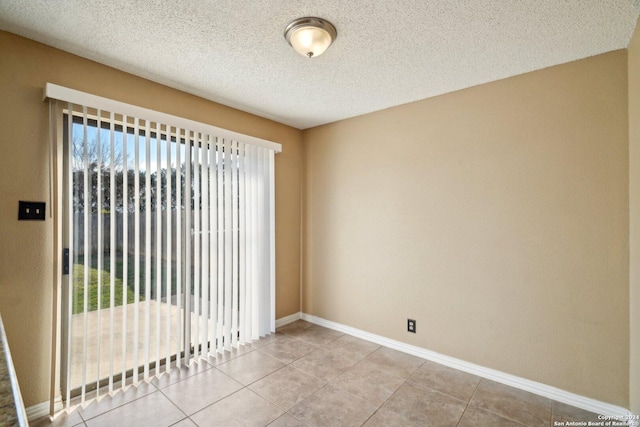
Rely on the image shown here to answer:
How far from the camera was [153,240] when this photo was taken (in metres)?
2.47

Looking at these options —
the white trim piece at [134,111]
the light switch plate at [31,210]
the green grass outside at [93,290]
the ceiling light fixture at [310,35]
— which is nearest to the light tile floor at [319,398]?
the green grass outside at [93,290]

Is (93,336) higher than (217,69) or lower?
lower

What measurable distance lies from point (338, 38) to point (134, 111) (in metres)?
1.65

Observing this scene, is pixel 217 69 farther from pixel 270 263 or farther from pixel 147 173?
pixel 270 263

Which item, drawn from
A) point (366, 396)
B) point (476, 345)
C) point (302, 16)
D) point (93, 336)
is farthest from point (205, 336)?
point (302, 16)

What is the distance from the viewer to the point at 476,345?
2.61 metres

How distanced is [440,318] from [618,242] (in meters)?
1.44

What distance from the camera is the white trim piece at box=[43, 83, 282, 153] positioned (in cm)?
197

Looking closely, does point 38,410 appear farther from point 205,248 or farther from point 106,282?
point 205,248

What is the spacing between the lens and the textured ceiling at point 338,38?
1672mm

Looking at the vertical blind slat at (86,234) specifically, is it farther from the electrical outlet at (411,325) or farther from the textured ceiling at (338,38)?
the electrical outlet at (411,325)

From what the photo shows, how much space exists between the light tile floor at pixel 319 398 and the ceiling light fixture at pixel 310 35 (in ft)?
8.06

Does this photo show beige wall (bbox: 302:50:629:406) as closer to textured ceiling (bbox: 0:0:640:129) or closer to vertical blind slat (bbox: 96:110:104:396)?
textured ceiling (bbox: 0:0:640:129)

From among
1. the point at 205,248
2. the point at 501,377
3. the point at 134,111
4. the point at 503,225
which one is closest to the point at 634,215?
the point at 503,225
